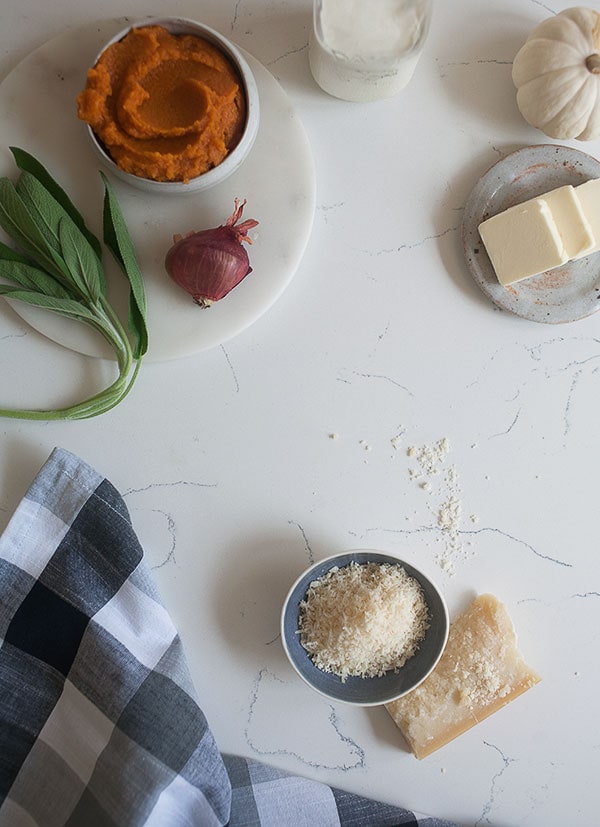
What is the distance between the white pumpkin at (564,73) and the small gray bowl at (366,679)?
0.67 meters

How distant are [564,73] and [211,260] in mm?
550

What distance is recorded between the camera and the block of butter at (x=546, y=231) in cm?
107

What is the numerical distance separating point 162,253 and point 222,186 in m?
0.13

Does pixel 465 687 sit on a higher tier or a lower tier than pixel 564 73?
lower

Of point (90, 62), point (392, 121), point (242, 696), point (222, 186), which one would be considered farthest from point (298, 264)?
point (242, 696)

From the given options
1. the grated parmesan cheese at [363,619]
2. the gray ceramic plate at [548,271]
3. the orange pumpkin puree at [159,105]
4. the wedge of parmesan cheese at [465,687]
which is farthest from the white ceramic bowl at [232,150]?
the wedge of parmesan cheese at [465,687]

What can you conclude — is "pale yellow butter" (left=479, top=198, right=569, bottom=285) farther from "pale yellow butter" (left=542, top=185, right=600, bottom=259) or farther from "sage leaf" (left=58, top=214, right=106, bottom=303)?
"sage leaf" (left=58, top=214, right=106, bottom=303)

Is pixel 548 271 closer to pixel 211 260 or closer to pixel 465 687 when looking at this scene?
pixel 211 260

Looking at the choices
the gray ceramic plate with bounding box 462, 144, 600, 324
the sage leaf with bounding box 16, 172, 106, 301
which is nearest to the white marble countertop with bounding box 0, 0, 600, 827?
the gray ceramic plate with bounding box 462, 144, 600, 324

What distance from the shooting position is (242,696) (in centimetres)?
117

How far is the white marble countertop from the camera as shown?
1.15 m

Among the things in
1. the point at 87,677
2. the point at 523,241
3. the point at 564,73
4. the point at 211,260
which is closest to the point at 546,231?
the point at 523,241

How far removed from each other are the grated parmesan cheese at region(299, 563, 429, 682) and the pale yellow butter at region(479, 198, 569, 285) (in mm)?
458

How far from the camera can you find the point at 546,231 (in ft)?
3.48
